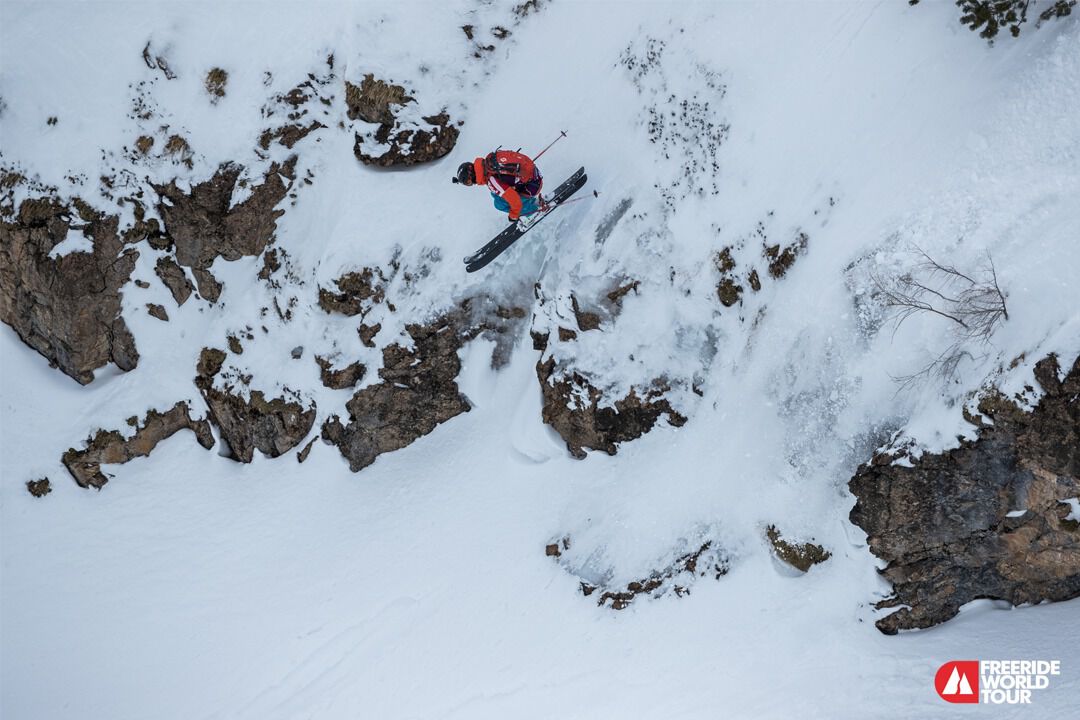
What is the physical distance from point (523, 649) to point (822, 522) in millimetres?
6433

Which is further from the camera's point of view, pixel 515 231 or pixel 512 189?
pixel 515 231

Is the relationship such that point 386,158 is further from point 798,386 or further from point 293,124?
point 798,386

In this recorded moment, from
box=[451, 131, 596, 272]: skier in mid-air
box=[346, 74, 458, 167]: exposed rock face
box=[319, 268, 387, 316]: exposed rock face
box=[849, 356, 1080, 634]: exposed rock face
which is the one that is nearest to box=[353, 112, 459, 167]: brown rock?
box=[346, 74, 458, 167]: exposed rock face

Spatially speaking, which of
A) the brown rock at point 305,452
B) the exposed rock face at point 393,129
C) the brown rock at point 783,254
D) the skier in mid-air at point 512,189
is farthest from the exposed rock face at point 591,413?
the brown rock at point 305,452

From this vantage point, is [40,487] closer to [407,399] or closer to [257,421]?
[257,421]

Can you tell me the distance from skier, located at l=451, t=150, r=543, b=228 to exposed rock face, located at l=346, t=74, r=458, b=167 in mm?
2745

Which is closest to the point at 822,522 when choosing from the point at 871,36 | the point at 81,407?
the point at 871,36

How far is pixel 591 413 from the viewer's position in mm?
14773

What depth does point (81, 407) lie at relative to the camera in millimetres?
17734

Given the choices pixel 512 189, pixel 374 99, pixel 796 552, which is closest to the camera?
pixel 512 189

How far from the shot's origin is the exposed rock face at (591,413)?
573 inches

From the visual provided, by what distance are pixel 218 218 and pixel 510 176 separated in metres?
7.77

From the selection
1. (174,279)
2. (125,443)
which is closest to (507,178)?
(174,279)

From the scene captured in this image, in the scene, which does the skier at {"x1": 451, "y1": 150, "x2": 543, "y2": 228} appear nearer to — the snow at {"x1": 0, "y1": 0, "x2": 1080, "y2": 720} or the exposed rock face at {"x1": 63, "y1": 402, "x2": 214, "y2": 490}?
the snow at {"x1": 0, "y1": 0, "x2": 1080, "y2": 720}
